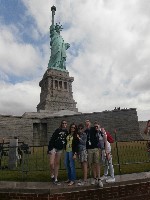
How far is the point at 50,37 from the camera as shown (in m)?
60.9

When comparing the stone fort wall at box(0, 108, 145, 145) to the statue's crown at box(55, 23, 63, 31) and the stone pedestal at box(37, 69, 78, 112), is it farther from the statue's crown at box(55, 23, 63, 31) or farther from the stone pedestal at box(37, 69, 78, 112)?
the statue's crown at box(55, 23, 63, 31)

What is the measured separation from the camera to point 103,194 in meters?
6.70

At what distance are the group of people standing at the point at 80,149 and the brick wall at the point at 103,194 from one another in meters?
0.32

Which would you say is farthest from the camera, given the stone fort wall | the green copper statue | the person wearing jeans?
the green copper statue

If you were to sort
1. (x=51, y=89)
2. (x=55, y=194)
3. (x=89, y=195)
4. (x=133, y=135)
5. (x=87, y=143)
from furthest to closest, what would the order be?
1. (x=51, y=89)
2. (x=133, y=135)
3. (x=87, y=143)
4. (x=89, y=195)
5. (x=55, y=194)

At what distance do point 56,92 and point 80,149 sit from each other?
166ft

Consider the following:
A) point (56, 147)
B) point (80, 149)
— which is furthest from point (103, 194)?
point (56, 147)

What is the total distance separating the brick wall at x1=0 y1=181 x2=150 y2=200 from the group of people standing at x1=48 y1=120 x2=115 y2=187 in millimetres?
318

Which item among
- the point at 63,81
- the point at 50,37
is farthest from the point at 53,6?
the point at 63,81

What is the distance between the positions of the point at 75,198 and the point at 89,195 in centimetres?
44

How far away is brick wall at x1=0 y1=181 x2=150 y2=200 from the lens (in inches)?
240

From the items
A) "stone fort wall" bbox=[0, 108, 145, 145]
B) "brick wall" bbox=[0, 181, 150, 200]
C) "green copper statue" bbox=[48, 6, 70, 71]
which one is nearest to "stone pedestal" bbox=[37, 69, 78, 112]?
"green copper statue" bbox=[48, 6, 70, 71]

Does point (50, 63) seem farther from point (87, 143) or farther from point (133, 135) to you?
point (87, 143)

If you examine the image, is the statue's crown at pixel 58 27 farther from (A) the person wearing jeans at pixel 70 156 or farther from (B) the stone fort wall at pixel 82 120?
(A) the person wearing jeans at pixel 70 156
